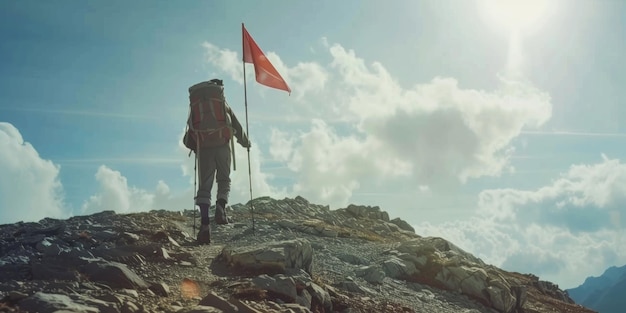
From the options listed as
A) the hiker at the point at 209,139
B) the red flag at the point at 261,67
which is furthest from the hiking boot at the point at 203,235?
the red flag at the point at 261,67

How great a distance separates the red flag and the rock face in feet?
17.3

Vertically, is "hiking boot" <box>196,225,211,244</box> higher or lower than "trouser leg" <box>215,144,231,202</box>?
lower

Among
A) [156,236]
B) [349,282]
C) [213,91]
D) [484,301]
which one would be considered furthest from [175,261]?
[484,301]

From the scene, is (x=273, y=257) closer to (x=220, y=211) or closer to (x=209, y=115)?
(x=220, y=211)

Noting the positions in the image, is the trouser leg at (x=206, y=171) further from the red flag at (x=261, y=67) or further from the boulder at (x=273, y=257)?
the red flag at (x=261, y=67)

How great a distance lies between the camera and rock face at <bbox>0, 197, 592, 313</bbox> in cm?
656

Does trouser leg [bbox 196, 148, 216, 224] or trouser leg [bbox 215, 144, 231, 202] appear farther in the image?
trouser leg [bbox 215, 144, 231, 202]

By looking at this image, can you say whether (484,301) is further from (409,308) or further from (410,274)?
(409,308)

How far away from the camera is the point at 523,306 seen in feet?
51.1

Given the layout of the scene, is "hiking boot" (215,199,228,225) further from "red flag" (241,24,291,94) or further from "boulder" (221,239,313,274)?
"red flag" (241,24,291,94)

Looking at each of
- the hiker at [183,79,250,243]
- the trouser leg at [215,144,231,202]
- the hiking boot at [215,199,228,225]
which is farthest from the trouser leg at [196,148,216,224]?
the hiking boot at [215,199,228,225]

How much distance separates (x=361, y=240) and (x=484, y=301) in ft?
20.4

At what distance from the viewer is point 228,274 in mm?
9492

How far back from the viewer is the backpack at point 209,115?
12875 mm
